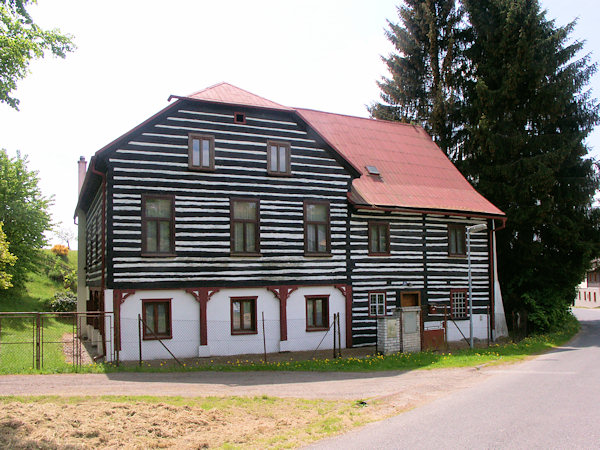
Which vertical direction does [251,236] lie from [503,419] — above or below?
above

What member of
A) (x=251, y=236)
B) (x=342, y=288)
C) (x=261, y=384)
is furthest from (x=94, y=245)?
(x=261, y=384)

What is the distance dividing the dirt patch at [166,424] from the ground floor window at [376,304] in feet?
38.9

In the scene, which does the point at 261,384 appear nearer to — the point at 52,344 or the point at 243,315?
the point at 243,315

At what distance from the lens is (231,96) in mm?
20766

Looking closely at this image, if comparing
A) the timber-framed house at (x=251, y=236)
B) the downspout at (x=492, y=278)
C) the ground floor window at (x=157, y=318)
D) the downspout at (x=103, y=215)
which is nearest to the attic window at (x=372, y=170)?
the timber-framed house at (x=251, y=236)

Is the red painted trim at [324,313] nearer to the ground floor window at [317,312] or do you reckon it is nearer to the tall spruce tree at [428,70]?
the ground floor window at [317,312]

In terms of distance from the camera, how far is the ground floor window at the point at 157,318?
60.7ft

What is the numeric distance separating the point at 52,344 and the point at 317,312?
11318 millimetres

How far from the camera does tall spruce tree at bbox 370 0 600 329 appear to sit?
29.6 metres

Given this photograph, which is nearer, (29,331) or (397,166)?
(397,166)

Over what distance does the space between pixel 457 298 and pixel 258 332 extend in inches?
409

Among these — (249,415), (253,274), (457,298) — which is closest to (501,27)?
(457,298)

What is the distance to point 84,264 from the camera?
91.3 feet

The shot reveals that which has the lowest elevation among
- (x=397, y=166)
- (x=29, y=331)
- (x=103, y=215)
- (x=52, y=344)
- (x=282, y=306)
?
(x=29, y=331)
